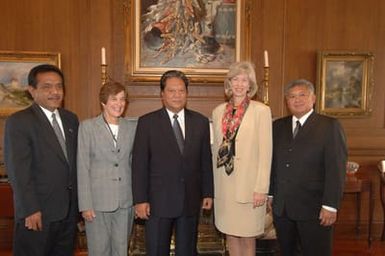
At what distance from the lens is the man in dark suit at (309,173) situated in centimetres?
229

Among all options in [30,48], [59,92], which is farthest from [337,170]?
[30,48]

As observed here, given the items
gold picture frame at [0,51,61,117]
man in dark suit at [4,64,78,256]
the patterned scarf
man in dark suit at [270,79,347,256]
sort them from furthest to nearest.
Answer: gold picture frame at [0,51,61,117]
the patterned scarf
man in dark suit at [270,79,347,256]
man in dark suit at [4,64,78,256]

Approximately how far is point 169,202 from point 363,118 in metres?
2.90

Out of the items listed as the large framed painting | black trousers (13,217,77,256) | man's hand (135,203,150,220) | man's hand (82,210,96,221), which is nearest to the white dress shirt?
man's hand (135,203,150,220)

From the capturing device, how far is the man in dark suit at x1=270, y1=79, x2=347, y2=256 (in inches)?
90.0

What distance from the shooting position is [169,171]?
2322mm

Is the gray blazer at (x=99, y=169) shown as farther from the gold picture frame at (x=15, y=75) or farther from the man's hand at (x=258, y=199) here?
the gold picture frame at (x=15, y=75)

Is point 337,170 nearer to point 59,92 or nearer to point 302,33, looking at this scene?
point 59,92

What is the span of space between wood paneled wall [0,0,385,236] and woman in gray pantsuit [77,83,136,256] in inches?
67.1

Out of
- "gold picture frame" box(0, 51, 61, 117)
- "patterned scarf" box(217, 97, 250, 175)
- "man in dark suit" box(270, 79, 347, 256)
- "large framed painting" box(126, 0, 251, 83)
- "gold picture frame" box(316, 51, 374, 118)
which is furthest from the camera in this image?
"gold picture frame" box(316, 51, 374, 118)

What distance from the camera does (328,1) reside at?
4.14 meters

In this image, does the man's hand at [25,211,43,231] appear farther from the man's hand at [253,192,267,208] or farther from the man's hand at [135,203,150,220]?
the man's hand at [253,192,267,208]

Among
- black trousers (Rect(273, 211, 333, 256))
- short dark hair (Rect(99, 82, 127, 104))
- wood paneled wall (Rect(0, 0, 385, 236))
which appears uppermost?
wood paneled wall (Rect(0, 0, 385, 236))

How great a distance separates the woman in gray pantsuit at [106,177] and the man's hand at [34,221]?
0.24 meters
